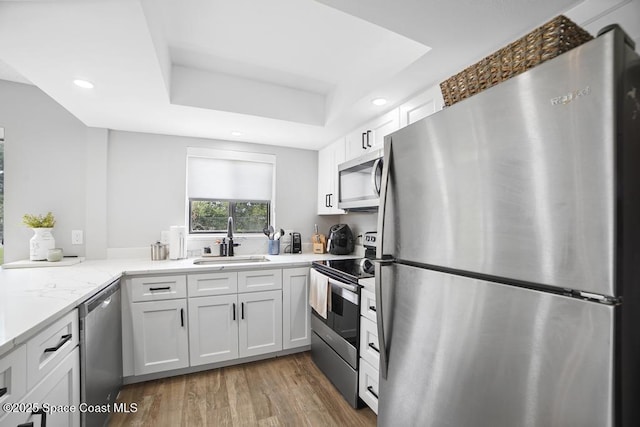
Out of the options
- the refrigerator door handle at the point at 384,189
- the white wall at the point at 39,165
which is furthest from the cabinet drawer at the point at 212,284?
the refrigerator door handle at the point at 384,189

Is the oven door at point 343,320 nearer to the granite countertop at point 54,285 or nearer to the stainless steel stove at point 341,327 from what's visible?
the stainless steel stove at point 341,327

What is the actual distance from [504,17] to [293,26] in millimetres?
1040

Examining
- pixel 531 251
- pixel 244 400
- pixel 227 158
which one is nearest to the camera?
pixel 531 251

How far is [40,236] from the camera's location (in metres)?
2.25

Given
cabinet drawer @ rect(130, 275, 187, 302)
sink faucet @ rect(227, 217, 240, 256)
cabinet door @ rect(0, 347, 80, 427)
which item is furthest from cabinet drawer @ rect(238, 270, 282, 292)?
cabinet door @ rect(0, 347, 80, 427)

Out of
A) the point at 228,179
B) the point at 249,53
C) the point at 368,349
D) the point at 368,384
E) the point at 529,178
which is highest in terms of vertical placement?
the point at 249,53

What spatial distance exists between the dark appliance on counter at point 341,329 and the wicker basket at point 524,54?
1.25m

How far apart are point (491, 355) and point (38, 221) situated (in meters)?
3.17

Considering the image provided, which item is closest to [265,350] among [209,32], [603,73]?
[209,32]

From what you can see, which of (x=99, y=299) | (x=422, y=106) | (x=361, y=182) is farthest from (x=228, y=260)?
(x=422, y=106)

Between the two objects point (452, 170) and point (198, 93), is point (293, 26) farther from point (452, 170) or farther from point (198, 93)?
point (452, 170)

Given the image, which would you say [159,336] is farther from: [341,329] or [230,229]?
[341,329]

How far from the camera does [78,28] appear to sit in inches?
48.9

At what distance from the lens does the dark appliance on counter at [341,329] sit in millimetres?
1850
